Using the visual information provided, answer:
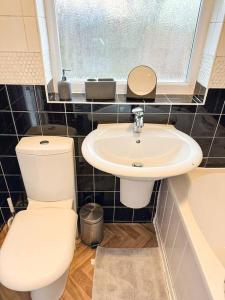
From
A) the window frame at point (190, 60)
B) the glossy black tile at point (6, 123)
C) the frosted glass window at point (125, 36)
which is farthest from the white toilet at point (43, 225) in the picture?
the frosted glass window at point (125, 36)

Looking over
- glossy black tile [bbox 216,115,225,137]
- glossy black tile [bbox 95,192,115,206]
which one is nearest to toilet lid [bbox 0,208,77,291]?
glossy black tile [bbox 95,192,115,206]

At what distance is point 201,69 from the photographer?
130 cm

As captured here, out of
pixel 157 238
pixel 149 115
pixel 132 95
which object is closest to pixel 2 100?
pixel 132 95

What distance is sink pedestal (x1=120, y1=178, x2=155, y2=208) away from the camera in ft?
4.04

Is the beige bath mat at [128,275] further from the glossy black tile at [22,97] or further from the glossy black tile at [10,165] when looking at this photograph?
the glossy black tile at [22,97]

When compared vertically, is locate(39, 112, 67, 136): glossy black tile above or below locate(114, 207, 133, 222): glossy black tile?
above

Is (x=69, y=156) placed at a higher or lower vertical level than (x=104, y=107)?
lower

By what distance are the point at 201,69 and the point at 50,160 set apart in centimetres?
106

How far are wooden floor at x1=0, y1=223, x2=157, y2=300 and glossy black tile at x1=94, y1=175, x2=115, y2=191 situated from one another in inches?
14.9

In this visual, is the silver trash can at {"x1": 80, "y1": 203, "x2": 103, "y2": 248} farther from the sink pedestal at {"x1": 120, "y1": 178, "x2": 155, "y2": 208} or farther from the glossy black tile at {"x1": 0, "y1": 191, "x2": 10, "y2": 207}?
the glossy black tile at {"x1": 0, "y1": 191, "x2": 10, "y2": 207}

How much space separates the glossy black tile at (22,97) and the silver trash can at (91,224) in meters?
0.77

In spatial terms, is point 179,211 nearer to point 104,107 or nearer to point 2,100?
point 104,107

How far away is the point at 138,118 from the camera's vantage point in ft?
3.85

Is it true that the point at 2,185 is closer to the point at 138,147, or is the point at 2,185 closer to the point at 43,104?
the point at 43,104
